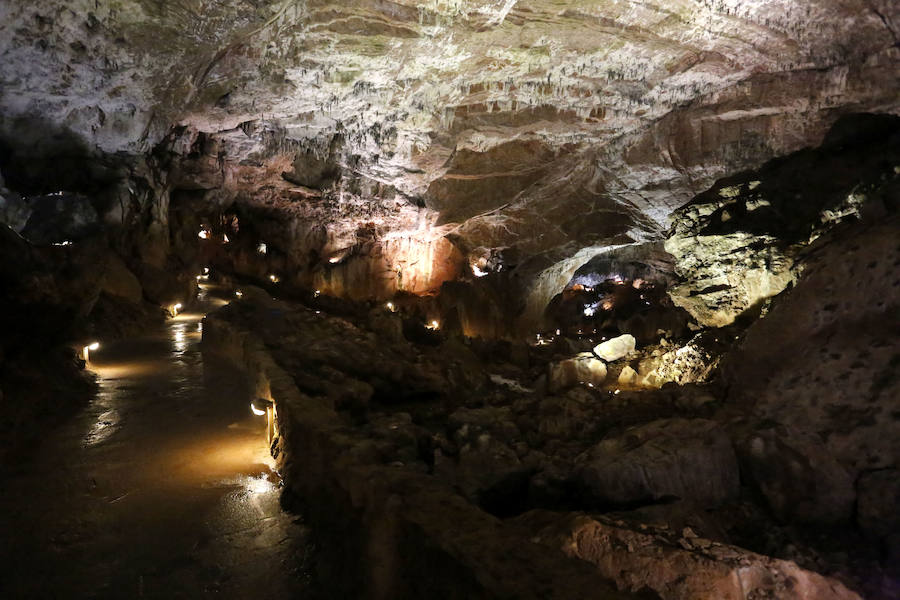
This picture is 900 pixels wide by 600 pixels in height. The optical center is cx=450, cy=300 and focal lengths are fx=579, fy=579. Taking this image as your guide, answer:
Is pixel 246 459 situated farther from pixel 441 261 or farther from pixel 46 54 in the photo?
pixel 441 261

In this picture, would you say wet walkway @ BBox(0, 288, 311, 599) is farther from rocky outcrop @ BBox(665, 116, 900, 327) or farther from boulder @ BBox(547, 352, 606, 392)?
rocky outcrop @ BBox(665, 116, 900, 327)

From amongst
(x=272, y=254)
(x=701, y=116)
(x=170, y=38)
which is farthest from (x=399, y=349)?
(x=272, y=254)

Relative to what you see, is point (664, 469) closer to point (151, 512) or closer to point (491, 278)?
point (151, 512)

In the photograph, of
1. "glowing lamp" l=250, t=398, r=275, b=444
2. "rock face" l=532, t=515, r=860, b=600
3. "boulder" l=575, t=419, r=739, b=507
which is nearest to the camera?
"rock face" l=532, t=515, r=860, b=600

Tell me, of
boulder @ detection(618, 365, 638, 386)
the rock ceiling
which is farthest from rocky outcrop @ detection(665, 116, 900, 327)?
boulder @ detection(618, 365, 638, 386)

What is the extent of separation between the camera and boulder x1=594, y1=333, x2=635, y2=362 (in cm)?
1245

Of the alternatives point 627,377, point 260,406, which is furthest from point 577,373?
point 260,406


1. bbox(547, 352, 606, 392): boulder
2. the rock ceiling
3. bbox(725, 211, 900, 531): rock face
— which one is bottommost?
bbox(547, 352, 606, 392): boulder

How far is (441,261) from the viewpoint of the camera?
20.9 m

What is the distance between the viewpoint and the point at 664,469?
4875 mm

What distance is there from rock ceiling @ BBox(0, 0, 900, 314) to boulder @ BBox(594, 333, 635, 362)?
431 centimetres

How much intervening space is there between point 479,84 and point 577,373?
5880mm

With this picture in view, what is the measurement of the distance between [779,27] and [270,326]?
9.79m

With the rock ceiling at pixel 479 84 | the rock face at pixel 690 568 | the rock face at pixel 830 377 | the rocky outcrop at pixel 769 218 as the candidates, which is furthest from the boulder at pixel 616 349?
the rock face at pixel 690 568
